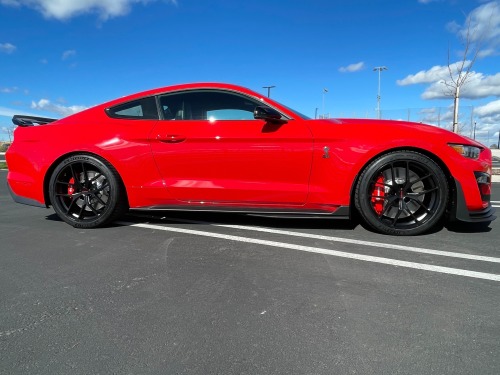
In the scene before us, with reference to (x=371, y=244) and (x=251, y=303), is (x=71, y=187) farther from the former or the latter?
(x=371, y=244)

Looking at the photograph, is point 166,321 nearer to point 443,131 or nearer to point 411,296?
point 411,296

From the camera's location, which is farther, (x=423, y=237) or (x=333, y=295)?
(x=423, y=237)

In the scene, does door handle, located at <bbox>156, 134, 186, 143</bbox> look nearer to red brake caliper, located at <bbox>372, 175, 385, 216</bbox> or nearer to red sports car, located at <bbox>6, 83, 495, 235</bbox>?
red sports car, located at <bbox>6, 83, 495, 235</bbox>

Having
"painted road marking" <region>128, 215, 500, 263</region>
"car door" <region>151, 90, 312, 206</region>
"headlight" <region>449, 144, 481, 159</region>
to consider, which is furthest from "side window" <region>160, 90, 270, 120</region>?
"headlight" <region>449, 144, 481, 159</region>

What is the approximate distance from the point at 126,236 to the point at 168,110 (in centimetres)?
135

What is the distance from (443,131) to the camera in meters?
3.15

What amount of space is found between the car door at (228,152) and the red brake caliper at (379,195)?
26.2 inches

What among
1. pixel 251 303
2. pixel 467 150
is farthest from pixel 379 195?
pixel 251 303

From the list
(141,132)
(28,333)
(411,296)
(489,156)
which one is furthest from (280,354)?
(489,156)

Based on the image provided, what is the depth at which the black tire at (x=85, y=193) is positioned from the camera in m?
3.54

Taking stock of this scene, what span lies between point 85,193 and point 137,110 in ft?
3.46

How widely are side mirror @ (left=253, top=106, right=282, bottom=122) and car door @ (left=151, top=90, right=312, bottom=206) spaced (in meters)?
0.06

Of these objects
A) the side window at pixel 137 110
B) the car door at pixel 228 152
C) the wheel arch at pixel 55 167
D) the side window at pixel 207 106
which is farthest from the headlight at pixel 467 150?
the wheel arch at pixel 55 167

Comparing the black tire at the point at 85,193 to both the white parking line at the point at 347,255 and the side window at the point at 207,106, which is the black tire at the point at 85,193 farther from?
the side window at the point at 207,106
